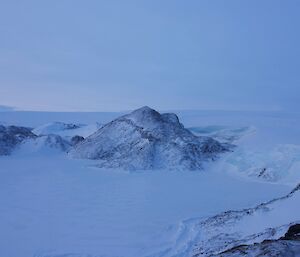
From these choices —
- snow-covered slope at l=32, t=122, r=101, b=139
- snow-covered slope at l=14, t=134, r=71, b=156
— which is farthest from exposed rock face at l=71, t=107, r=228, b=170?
snow-covered slope at l=32, t=122, r=101, b=139

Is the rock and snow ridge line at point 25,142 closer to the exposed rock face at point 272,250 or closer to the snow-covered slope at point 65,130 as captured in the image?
the snow-covered slope at point 65,130

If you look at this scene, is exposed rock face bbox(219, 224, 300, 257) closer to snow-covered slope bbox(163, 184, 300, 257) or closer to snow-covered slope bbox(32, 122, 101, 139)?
snow-covered slope bbox(163, 184, 300, 257)

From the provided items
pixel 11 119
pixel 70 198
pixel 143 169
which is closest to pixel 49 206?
pixel 70 198

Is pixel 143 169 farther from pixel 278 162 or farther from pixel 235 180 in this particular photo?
pixel 278 162

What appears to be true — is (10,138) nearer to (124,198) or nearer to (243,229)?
(124,198)

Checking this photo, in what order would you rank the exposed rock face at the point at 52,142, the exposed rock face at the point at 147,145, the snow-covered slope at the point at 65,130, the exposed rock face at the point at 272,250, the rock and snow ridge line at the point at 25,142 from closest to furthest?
the exposed rock face at the point at 272,250
the exposed rock face at the point at 147,145
the rock and snow ridge line at the point at 25,142
the exposed rock face at the point at 52,142
the snow-covered slope at the point at 65,130

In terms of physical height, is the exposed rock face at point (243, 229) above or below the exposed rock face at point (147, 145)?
below

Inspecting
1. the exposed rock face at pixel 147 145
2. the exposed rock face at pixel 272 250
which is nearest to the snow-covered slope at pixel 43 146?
the exposed rock face at pixel 147 145
